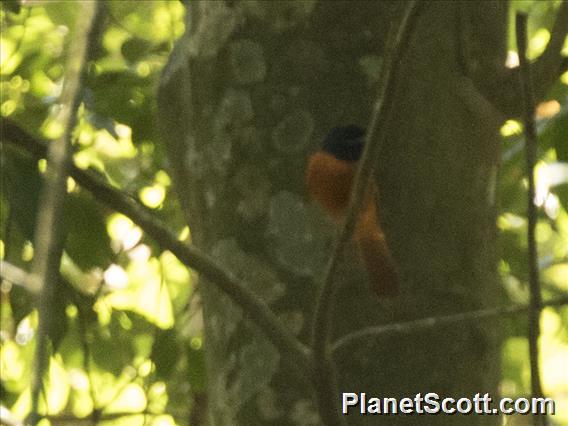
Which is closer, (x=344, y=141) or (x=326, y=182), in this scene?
(x=326, y=182)

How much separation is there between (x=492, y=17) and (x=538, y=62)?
0.23 meters

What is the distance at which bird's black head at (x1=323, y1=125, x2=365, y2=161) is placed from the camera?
2016mm

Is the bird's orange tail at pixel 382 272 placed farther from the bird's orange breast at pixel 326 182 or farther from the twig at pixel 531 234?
the twig at pixel 531 234

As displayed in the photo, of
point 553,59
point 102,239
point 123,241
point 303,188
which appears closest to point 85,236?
point 102,239

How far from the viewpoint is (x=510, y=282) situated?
315 cm

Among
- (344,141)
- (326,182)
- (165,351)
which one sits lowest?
(165,351)

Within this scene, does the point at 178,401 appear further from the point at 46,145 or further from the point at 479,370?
the point at 46,145

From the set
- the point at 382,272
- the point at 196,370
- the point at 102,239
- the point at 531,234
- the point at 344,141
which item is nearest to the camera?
the point at 531,234

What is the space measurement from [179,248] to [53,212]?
1.42 ft

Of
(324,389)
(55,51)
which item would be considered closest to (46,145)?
(324,389)

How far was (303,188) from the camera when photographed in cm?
191

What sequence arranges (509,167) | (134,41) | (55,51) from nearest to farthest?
(509,167)
(134,41)
(55,51)

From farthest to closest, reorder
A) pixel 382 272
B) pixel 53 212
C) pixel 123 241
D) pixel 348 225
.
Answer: pixel 123 241 < pixel 382 272 < pixel 348 225 < pixel 53 212

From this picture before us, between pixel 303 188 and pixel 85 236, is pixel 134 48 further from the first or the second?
pixel 303 188
